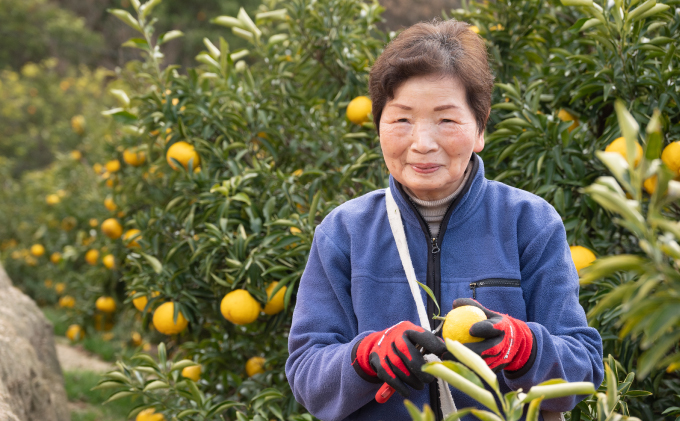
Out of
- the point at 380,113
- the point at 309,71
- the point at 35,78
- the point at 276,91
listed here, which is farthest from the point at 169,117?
the point at 35,78

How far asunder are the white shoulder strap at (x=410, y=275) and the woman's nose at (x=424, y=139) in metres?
0.18

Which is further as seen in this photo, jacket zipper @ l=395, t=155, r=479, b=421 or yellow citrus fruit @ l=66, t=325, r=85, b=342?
yellow citrus fruit @ l=66, t=325, r=85, b=342

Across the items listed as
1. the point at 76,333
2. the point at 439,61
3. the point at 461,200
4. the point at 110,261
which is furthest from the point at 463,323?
the point at 76,333

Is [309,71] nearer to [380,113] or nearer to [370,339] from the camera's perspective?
[380,113]

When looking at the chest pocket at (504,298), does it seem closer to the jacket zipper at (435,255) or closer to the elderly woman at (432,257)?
the elderly woman at (432,257)

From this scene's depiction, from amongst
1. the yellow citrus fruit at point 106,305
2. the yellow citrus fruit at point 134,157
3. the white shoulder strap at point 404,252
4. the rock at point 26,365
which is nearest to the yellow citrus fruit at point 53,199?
the yellow citrus fruit at point 106,305

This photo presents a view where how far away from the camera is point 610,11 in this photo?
191 cm

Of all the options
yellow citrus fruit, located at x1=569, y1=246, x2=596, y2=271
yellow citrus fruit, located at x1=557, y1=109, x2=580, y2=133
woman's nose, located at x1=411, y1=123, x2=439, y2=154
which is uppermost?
woman's nose, located at x1=411, y1=123, x2=439, y2=154

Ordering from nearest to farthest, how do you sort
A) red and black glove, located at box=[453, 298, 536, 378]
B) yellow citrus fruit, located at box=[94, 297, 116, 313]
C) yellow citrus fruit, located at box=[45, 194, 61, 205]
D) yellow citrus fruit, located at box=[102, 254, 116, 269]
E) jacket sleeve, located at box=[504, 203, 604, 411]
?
red and black glove, located at box=[453, 298, 536, 378], jacket sleeve, located at box=[504, 203, 604, 411], yellow citrus fruit, located at box=[102, 254, 116, 269], yellow citrus fruit, located at box=[94, 297, 116, 313], yellow citrus fruit, located at box=[45, 194, 61, 205]

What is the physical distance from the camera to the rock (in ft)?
7.20

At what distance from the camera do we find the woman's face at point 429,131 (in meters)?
1.26

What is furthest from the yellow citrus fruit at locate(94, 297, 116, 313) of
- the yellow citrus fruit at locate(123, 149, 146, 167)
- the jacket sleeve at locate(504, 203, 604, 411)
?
the jacket sleeve at locate(504, 203, 604, 411)

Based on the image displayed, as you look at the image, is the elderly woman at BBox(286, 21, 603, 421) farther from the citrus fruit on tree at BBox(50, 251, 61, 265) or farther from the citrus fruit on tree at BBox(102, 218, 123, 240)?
the citrus fruit on tree at BBox(50, 251, 61, 265)

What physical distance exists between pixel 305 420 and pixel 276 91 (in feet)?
4.87
